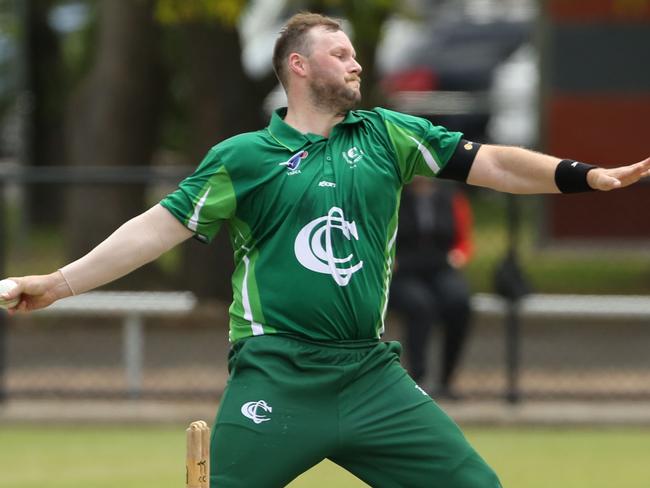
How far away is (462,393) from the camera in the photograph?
12.0 meters

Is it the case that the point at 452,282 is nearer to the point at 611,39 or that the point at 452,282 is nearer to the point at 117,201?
the point at 117,201

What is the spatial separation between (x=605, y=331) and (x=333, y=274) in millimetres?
8422

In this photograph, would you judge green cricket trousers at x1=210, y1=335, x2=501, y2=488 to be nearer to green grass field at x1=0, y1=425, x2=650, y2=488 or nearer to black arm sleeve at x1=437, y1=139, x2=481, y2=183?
black arm sleeve at x1=437, y1=139, x2=481, y2=183

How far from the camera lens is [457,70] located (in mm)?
35750

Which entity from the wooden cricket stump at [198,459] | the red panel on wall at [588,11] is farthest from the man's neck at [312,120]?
the red panel on wall at [588,11]

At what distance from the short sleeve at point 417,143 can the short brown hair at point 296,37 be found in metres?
0.34

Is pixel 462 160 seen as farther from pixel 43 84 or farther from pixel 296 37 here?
pixel 43 84

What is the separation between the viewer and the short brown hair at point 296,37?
564 cm

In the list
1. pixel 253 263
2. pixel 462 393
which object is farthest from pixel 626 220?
pixel 253 263

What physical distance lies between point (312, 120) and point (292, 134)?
3.5 inches

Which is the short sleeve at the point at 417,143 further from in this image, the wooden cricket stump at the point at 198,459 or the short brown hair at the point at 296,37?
the wooden cricket stump at the point at 198,459

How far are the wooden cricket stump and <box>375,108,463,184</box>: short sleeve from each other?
4.24ft

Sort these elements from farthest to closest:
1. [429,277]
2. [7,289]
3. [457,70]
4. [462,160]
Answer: [457,70], [429,277], [462,160], [7,289]

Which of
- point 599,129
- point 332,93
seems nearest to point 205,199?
point 332,93
